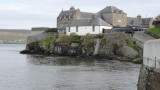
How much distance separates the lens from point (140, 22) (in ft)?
366

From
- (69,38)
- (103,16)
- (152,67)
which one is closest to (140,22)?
(103,16)

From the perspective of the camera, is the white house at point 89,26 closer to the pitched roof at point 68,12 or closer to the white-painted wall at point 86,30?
the white-painted wall at point 86,30

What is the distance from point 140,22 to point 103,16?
17770 mm

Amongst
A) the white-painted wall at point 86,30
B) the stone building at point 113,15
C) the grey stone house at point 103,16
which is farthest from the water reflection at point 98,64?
the stone building at point 113,15

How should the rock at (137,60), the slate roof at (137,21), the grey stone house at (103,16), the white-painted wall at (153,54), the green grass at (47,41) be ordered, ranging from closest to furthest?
the white-painted wall at (153,54), the rock at (137,60), the green grass at (47,41), the grey stone house at (103,16), the slate roof at (137,21)

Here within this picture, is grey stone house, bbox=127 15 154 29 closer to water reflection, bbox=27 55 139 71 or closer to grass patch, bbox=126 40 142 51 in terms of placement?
grass patch, bbox=126 40 142 51

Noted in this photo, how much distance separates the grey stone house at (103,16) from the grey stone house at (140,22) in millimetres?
5733

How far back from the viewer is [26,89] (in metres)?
28.8

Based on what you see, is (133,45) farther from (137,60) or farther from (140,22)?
(140,22)

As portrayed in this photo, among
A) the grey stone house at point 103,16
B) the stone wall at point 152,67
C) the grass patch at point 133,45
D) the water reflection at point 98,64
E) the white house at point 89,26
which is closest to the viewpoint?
the stone wall at point 152,67

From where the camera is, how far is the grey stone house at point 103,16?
99.2 metres

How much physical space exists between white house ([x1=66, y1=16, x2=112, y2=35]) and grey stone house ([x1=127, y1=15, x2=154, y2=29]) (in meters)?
30.7

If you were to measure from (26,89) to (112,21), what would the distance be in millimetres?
74236

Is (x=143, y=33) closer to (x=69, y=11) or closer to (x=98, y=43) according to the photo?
(x=98, y=43)
